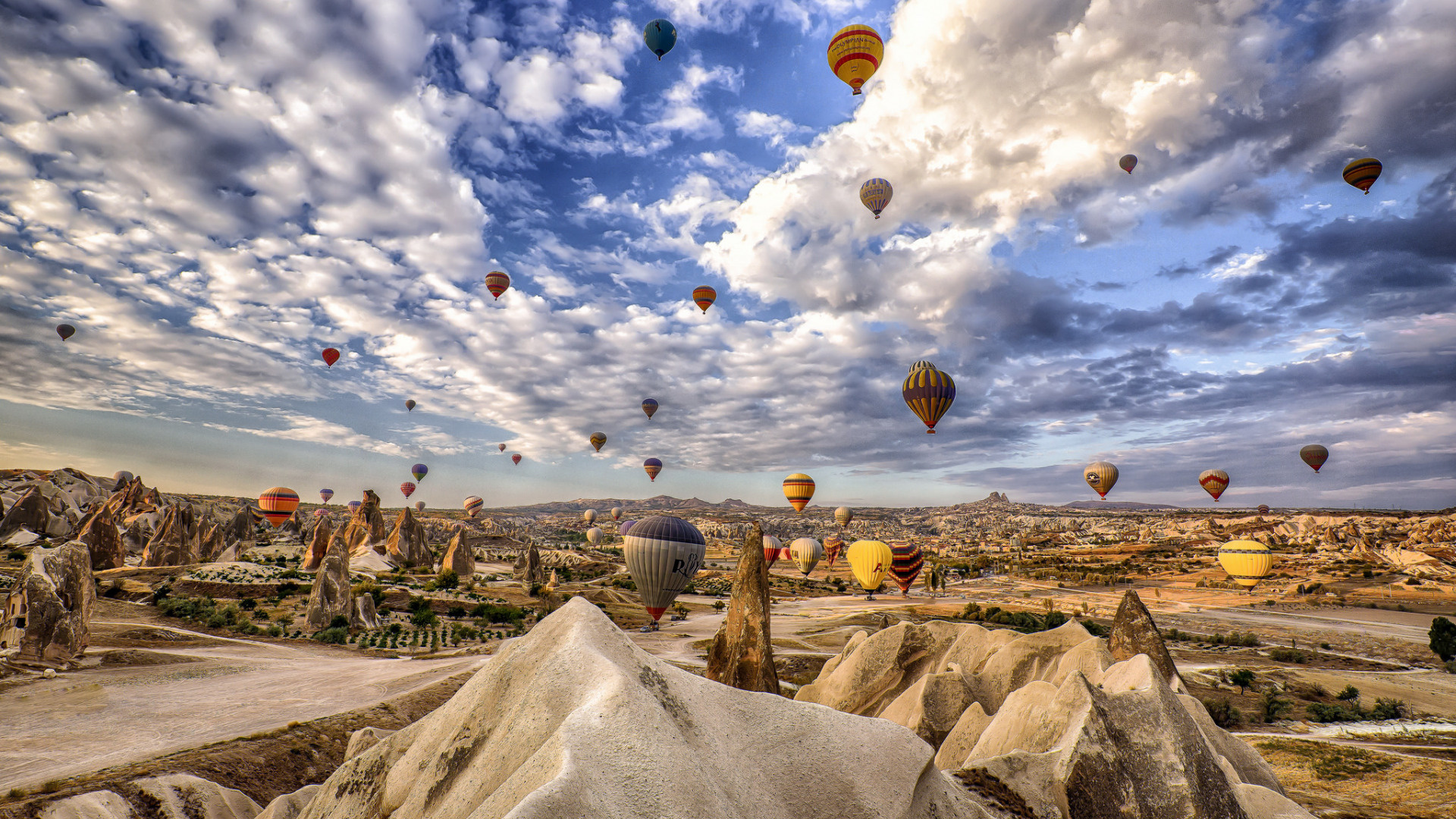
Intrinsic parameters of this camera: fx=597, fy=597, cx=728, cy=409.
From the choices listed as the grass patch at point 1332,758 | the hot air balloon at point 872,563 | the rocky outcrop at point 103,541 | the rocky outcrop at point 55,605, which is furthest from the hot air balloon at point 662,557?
the rocky outcrop at point 103,541

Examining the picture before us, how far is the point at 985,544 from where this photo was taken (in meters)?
181

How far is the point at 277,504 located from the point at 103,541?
49.9ft

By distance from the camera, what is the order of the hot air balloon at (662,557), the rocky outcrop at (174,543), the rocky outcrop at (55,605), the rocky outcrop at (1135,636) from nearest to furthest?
the rocky outcrop at (1135,636) → the rocky outcrop at (55,605) → the hot air balloon at (662,557) → the rocky outcrop at (174,543)

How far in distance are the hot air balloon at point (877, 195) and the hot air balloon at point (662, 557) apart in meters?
33.6

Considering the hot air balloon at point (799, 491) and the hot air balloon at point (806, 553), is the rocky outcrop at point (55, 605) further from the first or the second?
the hot air balloon at point (806, 553)

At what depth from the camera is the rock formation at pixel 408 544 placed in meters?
82.4

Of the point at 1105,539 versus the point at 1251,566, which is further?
the point at 1105,539

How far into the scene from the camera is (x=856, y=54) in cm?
4288

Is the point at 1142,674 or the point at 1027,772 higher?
the point at 1142,674

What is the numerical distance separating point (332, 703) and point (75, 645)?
15.7 metres

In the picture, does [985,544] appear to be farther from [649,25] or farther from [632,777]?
[632,777]

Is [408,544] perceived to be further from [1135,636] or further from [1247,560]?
[1247,560]

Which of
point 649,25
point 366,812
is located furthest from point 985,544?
point 366,812

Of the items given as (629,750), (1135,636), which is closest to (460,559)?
(1135,636)
